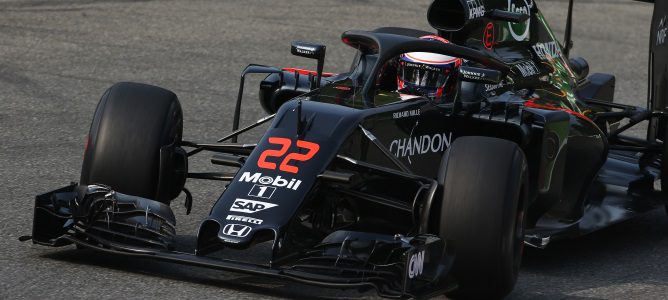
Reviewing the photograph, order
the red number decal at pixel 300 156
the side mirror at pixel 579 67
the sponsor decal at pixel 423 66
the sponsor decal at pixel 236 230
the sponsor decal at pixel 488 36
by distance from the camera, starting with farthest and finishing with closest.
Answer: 1. the side mirror at pixel 579 67
2. the sponsor decal at pixel 488 36
3. the sponsor decal at pixel 423 66
4. the red number decal at pixel 300 156
5. the sponsor decal at pixel 236 230

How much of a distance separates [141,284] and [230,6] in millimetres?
10440

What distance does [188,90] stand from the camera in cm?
1245

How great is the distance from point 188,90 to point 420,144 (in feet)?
17.8

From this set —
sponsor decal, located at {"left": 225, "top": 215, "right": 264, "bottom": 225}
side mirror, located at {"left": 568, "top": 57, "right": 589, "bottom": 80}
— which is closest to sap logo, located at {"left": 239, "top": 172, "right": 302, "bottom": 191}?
sponsor decal, located at {"left": 225, "top": 215, "right": 264, "bottom": 225}

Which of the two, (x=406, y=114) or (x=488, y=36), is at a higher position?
(x=488, y=36)

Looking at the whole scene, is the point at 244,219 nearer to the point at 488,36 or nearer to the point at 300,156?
the point at 300,156

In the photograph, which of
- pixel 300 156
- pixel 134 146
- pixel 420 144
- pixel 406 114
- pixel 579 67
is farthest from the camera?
pixel 579 67

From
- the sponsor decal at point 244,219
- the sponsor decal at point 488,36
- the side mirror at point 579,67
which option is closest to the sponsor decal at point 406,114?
the sponsor decal at point 244,219

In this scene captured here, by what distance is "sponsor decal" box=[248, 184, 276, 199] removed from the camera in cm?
646

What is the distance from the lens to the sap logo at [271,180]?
6.48 metres

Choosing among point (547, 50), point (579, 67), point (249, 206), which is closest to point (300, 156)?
point (249, 206)

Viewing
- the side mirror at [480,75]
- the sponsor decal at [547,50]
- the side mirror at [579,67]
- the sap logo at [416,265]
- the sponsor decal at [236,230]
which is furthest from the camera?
the side mirror at [579,67]

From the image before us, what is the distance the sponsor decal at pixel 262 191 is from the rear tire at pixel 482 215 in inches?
32.1

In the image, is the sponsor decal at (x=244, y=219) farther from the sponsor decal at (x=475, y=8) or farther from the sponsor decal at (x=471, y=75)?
the sponsor decal at (x=475, y=8)
